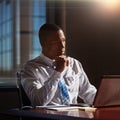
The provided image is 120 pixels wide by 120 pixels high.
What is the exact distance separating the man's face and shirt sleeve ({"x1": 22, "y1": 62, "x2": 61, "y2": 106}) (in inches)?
8.0

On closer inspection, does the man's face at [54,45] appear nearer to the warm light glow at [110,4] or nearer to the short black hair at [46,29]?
the short black hair at [46,29]

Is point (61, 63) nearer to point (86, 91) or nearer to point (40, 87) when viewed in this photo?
point (40, 87)

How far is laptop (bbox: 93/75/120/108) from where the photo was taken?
6.45 feet

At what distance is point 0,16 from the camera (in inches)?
155

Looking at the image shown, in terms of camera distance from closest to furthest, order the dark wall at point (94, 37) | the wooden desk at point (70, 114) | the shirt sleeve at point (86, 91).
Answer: the wooden desk at point (70, 114), the shirt sleeve at point (86, 91), the dark wall at point (94, 37)

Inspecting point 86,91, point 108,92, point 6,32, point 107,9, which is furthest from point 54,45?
point 107,9

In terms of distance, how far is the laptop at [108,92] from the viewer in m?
1.96

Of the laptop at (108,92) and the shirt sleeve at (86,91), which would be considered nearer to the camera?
the laptop at (108,92)

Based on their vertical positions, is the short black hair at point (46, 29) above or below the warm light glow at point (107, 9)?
below

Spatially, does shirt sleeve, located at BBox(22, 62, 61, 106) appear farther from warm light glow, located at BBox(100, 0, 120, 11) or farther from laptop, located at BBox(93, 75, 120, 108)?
warm light glow, located at BBox(100, 0, 120, 11)

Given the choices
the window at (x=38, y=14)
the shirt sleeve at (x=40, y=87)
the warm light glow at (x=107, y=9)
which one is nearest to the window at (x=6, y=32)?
the window at (x=38, y=14)

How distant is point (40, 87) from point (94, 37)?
2.01 meters

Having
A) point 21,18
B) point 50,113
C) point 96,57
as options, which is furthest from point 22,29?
point 50,113

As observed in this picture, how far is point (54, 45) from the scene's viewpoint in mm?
2617
